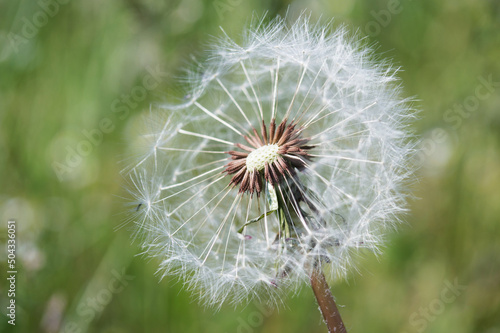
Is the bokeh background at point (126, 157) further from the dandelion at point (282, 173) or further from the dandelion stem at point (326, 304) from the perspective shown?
the dandelion stem at point (326, 304)

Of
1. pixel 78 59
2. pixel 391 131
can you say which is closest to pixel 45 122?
pixel 78 59

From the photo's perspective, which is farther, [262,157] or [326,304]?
[262,157]

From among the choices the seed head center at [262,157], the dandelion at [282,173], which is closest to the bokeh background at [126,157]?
the dandelion at [282,173]

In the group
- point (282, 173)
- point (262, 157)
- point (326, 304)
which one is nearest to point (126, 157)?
point (262, 157)

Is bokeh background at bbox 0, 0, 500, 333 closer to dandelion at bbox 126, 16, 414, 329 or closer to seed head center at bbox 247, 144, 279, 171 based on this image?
dandelion at bbox 126, 16, 414, 329

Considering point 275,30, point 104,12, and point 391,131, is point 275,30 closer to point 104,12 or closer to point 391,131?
point 391,131

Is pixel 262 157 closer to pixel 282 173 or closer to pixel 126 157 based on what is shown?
pixel 282 173
